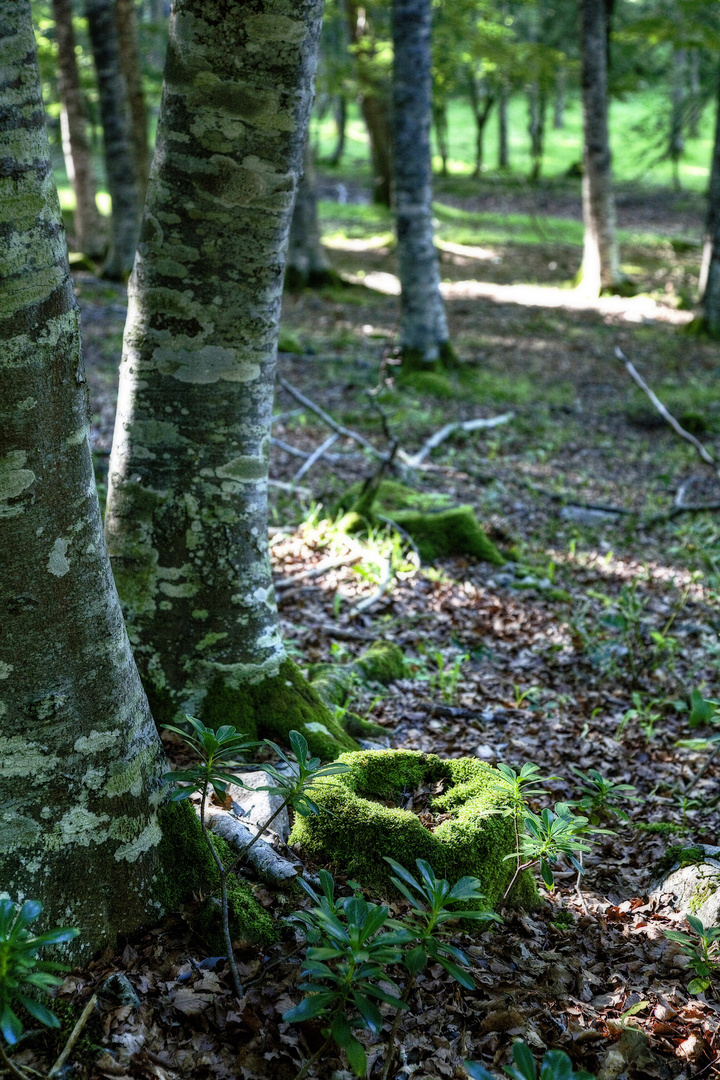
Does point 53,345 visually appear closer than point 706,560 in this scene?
Yes

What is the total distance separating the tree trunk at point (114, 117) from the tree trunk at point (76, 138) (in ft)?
6.52

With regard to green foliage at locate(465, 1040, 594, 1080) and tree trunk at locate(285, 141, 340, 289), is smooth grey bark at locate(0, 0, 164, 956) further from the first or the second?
tree trunk at locate(285, 141, 340, 289)

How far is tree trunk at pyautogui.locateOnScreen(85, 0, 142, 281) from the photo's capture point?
40.0ft

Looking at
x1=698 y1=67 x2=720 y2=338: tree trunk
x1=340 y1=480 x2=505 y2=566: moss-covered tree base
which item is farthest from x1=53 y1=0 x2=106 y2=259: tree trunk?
x1=340 y1=480 x2=505 y2=566: moss-covered tree base

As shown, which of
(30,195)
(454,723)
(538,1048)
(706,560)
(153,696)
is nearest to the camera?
(30,195)

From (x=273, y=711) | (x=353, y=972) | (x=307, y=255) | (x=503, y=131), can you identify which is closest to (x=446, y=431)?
(x=273, y=711)

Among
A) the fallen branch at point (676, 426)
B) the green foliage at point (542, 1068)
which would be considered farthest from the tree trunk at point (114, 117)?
the green foliage at point (542, 1068)

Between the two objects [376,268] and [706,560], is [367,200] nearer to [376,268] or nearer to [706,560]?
[376,268]

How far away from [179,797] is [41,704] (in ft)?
1.36

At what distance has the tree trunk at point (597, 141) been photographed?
48.4 feet

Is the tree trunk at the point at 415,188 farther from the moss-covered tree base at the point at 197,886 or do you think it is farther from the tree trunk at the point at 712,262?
the moss-covered tree base at the point at 197,886

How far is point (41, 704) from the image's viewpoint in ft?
6.33

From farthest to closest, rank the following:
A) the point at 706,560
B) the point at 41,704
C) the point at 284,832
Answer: the point at 706,560, the point at 284,832, the point at 41,704

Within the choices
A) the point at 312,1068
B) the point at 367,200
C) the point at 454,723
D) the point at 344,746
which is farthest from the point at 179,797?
the point at 367,200
